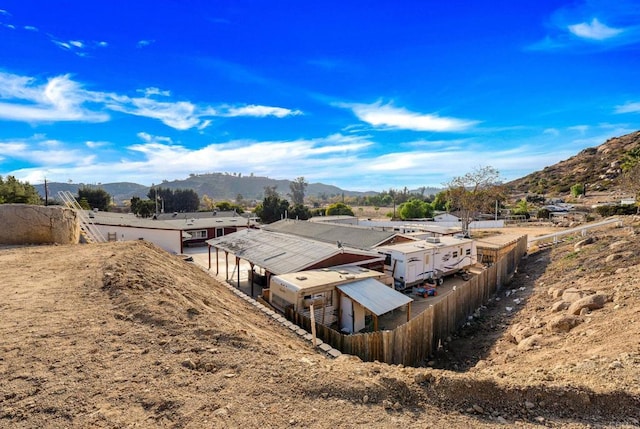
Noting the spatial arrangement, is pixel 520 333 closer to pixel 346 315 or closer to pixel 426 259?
pixel 346 315

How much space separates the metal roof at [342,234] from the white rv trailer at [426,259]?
1.39 meters

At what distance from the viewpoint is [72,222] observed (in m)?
14.0

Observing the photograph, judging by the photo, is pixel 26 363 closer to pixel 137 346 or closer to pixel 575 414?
pixel 137 346

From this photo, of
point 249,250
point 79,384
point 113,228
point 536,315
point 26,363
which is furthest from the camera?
point 113,228

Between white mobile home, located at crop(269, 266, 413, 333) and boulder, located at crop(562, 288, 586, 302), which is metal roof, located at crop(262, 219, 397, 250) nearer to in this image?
white mobile home, located at crop(269, 266, 413, 333)

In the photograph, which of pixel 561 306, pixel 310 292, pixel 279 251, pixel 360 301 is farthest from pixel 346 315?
pixel 561 306

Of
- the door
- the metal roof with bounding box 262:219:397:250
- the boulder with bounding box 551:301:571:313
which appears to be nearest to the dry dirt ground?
the boulder with bounding box 551:301:571:313

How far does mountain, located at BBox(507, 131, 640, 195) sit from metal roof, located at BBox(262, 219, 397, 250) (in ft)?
240

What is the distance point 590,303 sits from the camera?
922cm

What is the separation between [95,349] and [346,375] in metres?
3.56

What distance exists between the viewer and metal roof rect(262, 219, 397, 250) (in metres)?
20.7

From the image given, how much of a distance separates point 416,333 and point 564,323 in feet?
12.6

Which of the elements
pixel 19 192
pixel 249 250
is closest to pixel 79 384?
pixel 249 250

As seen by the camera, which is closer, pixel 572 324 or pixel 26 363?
pixel 26 363
